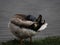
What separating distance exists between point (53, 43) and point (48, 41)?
0.56 ft

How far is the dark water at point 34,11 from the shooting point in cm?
767

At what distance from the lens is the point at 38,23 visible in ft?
19.9

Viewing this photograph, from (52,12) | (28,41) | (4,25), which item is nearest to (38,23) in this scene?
(28,41)

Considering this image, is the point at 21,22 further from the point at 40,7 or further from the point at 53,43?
the point at 40,7

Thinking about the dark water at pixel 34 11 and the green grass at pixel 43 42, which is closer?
the green grass at pixel 43 42

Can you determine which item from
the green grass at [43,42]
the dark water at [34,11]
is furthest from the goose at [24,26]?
the dark water at [34,11]

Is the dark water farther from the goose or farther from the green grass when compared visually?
the goose

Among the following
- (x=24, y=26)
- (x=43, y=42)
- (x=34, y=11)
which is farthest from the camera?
(x=34, y=11)

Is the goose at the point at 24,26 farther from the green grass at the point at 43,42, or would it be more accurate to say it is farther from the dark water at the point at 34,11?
the dark water at the point at 34,11

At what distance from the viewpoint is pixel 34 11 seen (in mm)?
9531

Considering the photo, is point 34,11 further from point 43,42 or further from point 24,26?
point 24,26

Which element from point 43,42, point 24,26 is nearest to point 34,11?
point 43,42

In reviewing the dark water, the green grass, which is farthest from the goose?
the dark water

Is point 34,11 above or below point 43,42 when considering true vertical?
above
